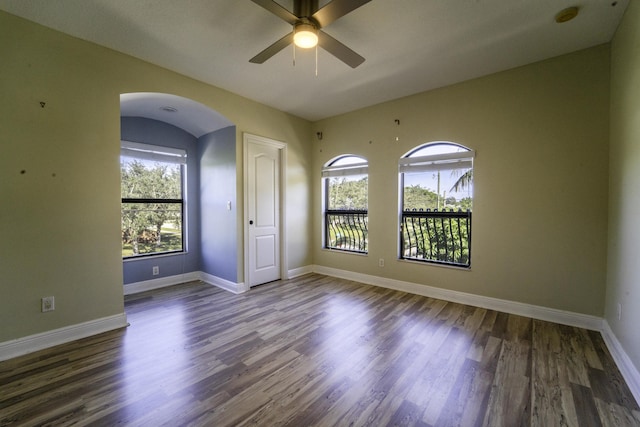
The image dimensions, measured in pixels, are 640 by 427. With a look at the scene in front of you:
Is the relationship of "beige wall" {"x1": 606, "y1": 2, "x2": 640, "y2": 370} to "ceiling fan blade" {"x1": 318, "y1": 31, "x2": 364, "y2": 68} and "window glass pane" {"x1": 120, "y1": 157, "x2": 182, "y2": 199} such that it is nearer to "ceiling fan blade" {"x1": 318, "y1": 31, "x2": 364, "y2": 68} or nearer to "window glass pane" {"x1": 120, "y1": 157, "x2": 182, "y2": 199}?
"ceiling fan blade" {"x1": 318, "y1": 31, "x2": 364, "y2": 68}

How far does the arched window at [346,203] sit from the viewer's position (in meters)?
4.43

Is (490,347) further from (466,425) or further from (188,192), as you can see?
(188,192)

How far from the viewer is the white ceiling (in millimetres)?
2086

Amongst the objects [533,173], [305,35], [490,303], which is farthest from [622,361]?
[305,35]

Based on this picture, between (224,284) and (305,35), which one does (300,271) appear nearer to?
(224,284)

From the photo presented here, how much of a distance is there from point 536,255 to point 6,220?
16.8ft

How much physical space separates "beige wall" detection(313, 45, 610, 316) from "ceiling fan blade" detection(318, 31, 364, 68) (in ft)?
5.59

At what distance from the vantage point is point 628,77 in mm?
2066

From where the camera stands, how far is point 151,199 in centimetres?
402

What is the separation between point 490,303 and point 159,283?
466 cm

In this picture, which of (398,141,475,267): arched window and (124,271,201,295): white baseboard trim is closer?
(398,141,475,267): arched window

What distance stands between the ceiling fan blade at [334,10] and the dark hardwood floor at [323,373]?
8.59 ft

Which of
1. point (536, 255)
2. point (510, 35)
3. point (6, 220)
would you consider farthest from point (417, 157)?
point (6, 220)

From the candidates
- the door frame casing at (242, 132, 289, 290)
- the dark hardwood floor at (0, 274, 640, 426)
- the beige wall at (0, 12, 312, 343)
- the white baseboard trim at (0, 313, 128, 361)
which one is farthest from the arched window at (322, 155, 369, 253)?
the white baseboard trim at (0, 313, 128, 361)
